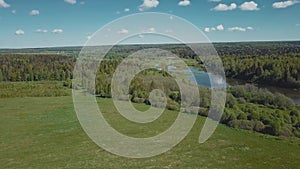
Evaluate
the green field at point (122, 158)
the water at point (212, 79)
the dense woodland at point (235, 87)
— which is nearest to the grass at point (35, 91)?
the dense woodland at point (235, 87)

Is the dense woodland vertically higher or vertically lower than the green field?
higher

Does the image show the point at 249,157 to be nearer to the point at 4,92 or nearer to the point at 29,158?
the point at 29,158

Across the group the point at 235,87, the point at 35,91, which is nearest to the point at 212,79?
the point at 235,87

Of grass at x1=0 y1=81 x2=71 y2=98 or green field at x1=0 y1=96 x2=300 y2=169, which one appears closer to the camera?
green field at x1=0 y1=96 x2=300 y2=169

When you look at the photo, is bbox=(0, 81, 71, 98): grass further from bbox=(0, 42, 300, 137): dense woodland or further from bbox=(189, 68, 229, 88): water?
bbox=(189, 68, 229, 88): water

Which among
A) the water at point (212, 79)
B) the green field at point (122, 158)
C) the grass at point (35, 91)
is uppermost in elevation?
the water at point (212, 79)

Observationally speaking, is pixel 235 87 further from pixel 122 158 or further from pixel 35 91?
pixel 35 91

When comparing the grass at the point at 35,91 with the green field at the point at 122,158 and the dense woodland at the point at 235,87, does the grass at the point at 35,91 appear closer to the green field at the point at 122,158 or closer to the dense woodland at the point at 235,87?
the dense woodland at the point at 235,87

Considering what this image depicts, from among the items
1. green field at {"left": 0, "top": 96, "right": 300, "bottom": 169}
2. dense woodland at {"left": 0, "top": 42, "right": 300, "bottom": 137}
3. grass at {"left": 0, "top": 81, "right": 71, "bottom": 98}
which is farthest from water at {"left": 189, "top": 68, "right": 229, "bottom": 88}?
grass at {"left": 0, "top": 81, "right": 71, "bottom": 98}

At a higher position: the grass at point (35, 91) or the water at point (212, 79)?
the water at point (212, 79)
